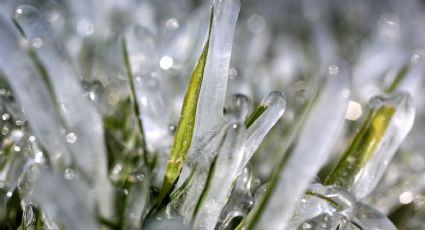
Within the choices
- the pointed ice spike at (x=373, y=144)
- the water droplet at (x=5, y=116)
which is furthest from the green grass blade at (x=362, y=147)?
the water droplet at (x=5, y=116)

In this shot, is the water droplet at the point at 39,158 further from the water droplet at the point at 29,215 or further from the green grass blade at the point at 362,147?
the green grass blade at the point at 362,147

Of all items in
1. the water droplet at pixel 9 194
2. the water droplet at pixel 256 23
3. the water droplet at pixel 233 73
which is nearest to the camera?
the water droplet at pixel 9 194

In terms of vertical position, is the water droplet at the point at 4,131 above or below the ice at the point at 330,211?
below

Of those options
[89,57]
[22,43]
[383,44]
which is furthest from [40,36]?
[383,44]

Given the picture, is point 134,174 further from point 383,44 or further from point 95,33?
point 383,44

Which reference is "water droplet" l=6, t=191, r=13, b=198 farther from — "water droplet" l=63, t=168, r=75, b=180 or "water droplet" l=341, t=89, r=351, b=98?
"water droplet" l=341, t=89, r=351, b=98
